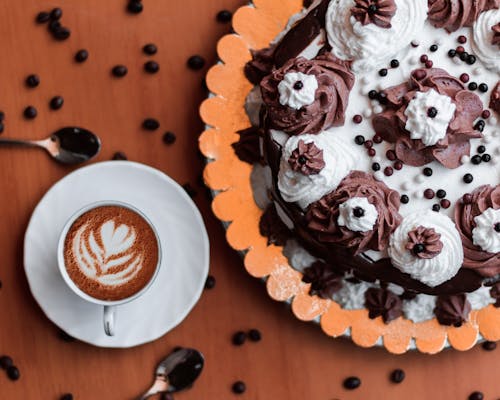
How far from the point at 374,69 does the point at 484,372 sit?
0.83m

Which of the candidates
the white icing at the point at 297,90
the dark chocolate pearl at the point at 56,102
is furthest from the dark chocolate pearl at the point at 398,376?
the dark chocolate pearl at the point at 56,102

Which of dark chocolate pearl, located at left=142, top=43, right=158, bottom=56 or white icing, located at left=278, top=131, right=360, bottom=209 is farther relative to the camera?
dark chocolate pearl, located at left=142, top=43, right=158, bottom=56

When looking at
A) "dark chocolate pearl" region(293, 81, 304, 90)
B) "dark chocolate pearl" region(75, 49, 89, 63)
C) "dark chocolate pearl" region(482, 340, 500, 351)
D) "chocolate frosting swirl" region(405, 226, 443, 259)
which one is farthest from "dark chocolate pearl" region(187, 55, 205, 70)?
"dark chocolate pearl" region(482, 340, 500, 351)

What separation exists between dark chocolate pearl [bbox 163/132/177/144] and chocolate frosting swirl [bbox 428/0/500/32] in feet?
2.15

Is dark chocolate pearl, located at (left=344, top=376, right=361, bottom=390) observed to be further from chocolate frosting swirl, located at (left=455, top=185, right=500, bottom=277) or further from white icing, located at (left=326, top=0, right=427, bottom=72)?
white icing, located at (left=326, top=0, right=427, bottom=72)

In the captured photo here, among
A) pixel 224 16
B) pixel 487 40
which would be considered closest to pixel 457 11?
pixel 487 40

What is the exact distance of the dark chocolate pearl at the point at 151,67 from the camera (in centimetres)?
192

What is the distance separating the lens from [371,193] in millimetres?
1573

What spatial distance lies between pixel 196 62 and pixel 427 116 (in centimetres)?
63

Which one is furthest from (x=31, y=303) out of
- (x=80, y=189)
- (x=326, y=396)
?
(x=326, y=396)

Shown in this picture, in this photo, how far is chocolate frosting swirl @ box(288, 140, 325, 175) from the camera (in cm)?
155

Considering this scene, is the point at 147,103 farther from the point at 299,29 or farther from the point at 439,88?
the point at 439,88

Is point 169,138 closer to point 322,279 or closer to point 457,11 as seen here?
point 322,279

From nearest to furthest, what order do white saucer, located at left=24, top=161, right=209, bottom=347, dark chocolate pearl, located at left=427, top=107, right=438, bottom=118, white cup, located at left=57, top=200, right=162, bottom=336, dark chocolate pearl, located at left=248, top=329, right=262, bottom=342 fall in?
dark chocolate pearl, located at left=427, top=107, right=438, bottom=118 < white cup, located at left=57, top=200, right=162, bottom=336 < white saucer, located at left=24, top=161, right=209, bottom=347 < dark chocolate pearl, located at left=248, top=329, right=262, bottom=342
